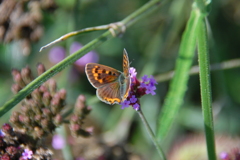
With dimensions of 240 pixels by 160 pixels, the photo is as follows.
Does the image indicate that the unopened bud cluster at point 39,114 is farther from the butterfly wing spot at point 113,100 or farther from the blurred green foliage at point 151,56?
the blurred green foliage at point 151,56

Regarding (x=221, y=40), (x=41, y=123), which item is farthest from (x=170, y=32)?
(x=41, y=123)

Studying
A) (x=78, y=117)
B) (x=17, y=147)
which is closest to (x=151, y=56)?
(x=78, y=117)

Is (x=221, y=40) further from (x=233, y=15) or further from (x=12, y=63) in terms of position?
(x=12, y=63)

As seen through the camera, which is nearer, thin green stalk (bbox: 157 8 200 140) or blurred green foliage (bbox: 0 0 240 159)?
thin green stalk (bbox: 157 8 200 140)

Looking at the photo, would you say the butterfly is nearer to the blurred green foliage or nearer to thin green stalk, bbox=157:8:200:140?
thin green stalk, bbox=157:8:200:140

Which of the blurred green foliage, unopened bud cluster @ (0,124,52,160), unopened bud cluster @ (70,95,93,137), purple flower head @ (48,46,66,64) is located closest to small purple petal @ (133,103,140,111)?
unopened bud cluster @ (70,95,93,137)
